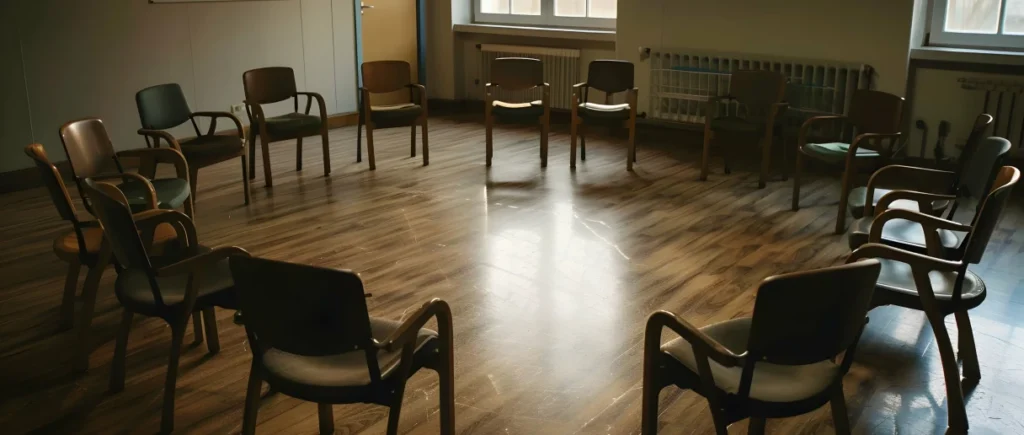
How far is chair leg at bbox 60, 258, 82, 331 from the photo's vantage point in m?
4.02

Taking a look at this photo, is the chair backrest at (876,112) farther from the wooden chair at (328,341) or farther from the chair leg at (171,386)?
the chair leg at (171,386)

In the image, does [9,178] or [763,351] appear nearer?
[763,351]

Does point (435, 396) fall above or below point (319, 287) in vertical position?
below

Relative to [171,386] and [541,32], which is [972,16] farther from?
[171,386]

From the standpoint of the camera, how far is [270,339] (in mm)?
2557

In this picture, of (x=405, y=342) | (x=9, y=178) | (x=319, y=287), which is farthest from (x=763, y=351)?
(x=9, y=178)

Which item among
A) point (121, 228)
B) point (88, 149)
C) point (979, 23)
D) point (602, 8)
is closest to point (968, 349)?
point (121, 228)

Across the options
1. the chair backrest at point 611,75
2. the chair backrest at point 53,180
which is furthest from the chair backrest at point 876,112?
the chair backrest at point 53,180

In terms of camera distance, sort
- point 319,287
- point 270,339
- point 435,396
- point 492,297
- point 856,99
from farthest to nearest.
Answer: point 856,99, point 492,297, point 435,396, point 270,339, point 319,287

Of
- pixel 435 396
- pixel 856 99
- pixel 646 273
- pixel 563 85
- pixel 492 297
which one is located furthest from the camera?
pixel 563 85

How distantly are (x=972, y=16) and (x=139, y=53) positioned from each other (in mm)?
6195

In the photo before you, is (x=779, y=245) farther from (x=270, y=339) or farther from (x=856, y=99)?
(x=270, y=339)

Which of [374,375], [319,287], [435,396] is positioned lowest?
[435,396]

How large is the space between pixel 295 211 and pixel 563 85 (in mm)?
3802
